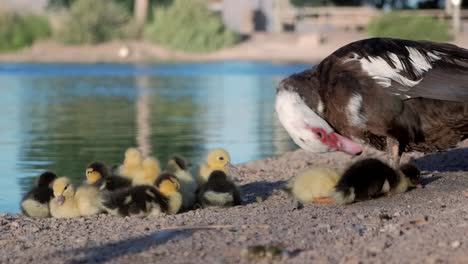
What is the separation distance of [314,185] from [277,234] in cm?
160

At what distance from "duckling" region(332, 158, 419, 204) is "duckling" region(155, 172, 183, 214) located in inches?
47.6

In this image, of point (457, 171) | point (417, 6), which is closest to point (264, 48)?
point (417, 6)

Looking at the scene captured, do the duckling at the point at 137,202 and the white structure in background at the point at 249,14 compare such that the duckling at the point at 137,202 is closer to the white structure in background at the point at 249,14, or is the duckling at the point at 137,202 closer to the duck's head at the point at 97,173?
the duck's head at the point at 97,173

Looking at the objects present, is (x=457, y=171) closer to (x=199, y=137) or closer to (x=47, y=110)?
(x=199, y=137)

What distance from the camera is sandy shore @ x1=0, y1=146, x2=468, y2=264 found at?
5984 mm

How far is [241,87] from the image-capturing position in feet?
90.9

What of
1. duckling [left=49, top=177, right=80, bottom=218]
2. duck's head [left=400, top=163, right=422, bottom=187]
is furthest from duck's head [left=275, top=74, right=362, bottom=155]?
duckling [left=49, top=177, right=80, bottom=218]

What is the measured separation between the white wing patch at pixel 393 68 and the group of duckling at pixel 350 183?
664mm

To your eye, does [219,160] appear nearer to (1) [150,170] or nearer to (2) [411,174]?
(1) [150,170]

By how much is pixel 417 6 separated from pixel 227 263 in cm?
5058

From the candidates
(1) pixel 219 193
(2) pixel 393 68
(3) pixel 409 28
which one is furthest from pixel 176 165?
(3) pixel 409 28

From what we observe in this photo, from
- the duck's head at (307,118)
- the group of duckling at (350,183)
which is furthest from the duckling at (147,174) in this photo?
the duck's head at (307,118)

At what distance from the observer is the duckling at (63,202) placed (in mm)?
8266

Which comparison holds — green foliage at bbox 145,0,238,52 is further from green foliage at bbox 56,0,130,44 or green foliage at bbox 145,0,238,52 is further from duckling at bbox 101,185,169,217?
duckling at bbox 101,185,169,217
